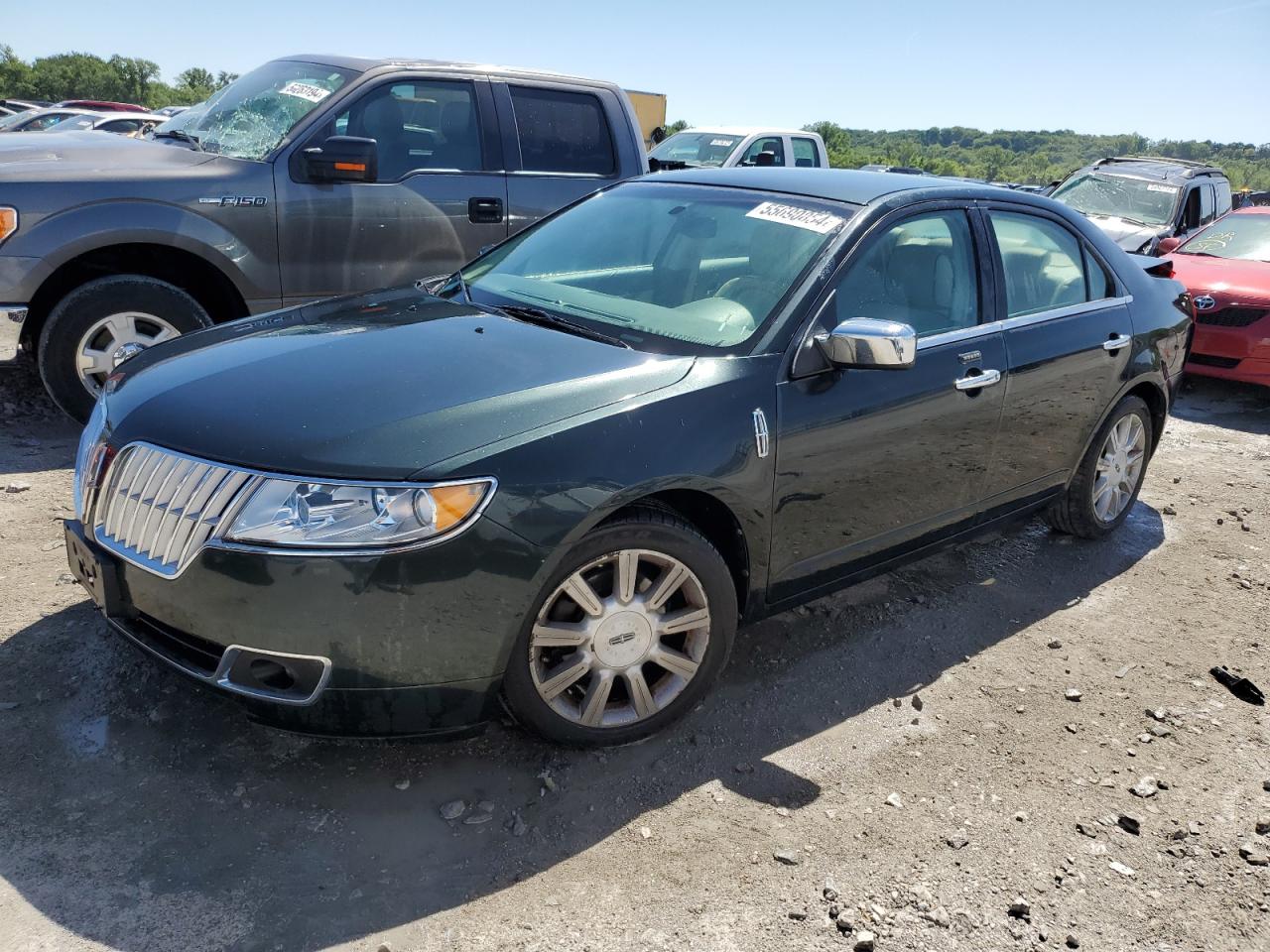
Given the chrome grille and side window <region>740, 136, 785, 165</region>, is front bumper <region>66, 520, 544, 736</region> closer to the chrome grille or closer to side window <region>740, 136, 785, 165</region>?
the chrome grille

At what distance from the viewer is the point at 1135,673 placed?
151 inches

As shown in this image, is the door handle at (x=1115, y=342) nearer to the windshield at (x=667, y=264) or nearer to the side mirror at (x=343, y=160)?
the windshield at (x=667, y=264)

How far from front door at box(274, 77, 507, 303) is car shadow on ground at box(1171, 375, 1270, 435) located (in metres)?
5.17

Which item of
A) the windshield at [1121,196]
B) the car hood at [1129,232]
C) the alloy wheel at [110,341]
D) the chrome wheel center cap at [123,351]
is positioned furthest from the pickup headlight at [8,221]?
the windshield at [1121,196]

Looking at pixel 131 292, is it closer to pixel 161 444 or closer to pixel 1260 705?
pixel 161 444

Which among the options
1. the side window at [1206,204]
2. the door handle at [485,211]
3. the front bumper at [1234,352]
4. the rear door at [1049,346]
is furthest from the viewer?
the side window at [1206,204]

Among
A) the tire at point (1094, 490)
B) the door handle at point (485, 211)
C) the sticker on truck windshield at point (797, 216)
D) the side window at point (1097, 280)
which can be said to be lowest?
the tire at point (1094, 490)

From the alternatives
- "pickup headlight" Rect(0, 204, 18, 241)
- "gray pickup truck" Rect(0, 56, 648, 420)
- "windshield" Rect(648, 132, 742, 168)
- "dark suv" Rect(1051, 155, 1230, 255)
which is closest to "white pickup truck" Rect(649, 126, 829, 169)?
"windshield" Rect(648, 132, 742, 168)

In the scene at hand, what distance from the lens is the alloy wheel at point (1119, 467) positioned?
4801mm

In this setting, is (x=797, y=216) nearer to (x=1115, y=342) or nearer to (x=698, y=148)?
(x=1115, y=342)

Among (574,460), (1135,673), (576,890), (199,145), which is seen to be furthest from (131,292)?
(1135,673)

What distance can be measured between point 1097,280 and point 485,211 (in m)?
3.34

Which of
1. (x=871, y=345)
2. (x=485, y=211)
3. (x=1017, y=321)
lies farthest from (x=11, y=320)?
(x=1017, y=321)

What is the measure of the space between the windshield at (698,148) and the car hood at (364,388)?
435 inches
